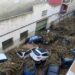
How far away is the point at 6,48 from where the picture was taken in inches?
810

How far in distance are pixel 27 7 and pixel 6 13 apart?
11.6 feet

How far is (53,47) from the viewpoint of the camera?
2108cm

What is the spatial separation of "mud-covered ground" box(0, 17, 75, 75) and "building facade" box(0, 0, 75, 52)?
3.88 ft

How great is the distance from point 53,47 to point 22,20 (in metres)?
5.02

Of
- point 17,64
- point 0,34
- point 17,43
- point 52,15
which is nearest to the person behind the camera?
point 17,64

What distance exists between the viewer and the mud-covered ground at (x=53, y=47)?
16.8m

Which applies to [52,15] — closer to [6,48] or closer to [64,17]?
[64,17]

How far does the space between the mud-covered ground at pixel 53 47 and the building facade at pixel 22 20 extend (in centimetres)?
118

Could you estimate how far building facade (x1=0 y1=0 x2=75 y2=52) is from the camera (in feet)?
64.2

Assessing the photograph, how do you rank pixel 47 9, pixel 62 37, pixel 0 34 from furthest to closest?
pixel 47 9, pixel 62 37, pixel 0 34

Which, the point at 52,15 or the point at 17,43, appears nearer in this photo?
the point at 17,43

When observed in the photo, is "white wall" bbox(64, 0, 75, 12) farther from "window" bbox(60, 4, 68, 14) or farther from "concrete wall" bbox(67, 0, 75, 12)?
"window" bbox(60, 4, 68, 14)

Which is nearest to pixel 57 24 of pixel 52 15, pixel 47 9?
pixel 52 15

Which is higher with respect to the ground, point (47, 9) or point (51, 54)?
point (47, 9)
